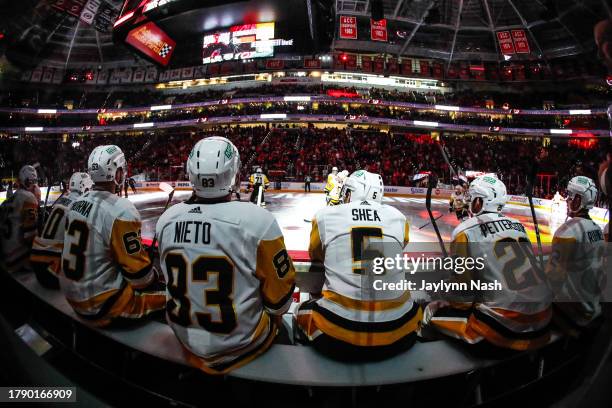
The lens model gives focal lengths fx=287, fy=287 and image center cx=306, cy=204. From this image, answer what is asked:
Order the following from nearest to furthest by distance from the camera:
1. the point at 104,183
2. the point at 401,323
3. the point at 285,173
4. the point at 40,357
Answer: the point at 40,357 → the point at 401,323 → the point at 104,183 → the point at 285,173

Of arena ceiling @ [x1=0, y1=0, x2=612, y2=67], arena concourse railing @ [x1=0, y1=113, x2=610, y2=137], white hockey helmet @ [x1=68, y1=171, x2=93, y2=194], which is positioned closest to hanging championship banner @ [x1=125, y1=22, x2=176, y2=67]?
arena ceiling @ [x1=0, y1=0, x2=612, y2=67]

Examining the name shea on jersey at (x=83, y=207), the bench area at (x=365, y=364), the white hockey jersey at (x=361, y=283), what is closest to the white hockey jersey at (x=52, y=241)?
the name shea on jersey at (x=83, y=207)

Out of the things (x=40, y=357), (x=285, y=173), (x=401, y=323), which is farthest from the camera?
(x=285, y=173)

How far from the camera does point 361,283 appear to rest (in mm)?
1509

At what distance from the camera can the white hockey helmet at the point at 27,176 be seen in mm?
1467

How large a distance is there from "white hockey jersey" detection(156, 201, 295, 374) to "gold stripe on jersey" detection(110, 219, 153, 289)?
1.81 feet

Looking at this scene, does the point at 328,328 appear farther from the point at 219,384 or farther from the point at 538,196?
the point at 538,196

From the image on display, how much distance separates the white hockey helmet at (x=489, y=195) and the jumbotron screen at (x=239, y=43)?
13.8 ft

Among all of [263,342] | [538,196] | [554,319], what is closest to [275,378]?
[263,342]

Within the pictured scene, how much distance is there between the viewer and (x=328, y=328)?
5.01ft

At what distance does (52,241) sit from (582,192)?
3.96 meters

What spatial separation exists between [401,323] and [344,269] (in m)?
0.41

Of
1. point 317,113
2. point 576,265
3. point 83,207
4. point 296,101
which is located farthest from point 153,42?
point 317,113

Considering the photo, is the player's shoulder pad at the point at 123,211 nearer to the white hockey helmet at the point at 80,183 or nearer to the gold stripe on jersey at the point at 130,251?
the gold stripe on jersey at the point at 130,251
